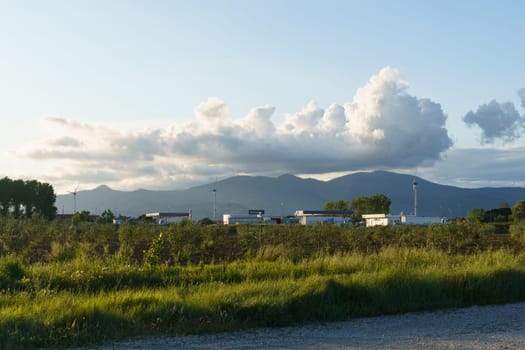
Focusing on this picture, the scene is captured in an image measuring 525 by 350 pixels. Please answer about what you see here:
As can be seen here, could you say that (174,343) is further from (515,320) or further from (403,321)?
(515,320)

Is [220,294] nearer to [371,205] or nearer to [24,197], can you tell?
[24,197]

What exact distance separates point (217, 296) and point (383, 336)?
3573 mm

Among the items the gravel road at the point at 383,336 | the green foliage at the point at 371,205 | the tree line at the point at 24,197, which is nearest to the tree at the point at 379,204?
the green foliage at the point at 371,205

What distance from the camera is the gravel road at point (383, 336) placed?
1041cm

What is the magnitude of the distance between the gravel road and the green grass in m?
0.57

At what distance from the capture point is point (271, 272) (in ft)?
61.5

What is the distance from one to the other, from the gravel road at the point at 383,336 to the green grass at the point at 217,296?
57 centimetres

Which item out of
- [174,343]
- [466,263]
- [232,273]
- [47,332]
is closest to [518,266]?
[466,263]

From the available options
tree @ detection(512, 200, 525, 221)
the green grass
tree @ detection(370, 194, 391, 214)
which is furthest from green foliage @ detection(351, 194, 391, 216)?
the green grass

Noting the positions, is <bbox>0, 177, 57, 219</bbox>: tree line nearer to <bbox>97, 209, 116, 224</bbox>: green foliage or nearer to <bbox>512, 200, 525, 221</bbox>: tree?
<bbox>97, 209, 116, 224</bbox>: green foliage

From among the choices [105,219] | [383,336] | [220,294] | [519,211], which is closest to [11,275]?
[220,294]

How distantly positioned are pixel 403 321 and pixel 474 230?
102 ft

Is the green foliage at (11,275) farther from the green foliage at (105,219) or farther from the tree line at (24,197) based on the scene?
the tree line at (24,197)

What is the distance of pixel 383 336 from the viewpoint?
11250mm
